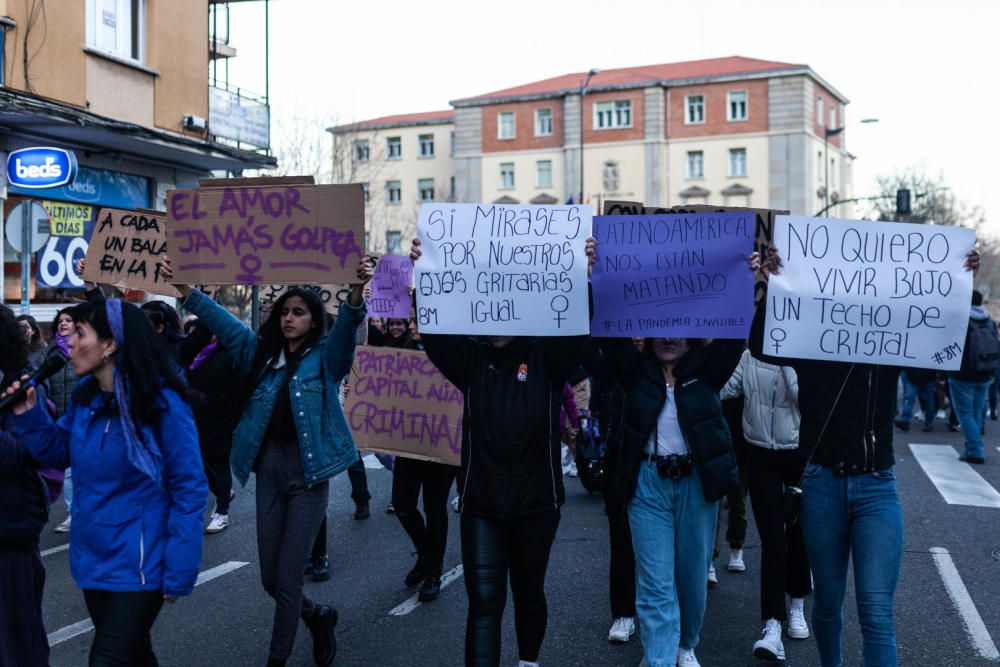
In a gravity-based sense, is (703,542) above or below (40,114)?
below

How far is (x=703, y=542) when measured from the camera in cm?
455

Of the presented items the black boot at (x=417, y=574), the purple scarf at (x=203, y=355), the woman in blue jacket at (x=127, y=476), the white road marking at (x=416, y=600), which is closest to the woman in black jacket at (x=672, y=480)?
the woman in blue jacket at (x=127, y=476)

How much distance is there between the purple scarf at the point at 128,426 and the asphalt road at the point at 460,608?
2.02 meters

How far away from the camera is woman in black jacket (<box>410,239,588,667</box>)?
4387mm

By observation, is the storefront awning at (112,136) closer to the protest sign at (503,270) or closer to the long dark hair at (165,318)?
the long dark hair at (165,318)

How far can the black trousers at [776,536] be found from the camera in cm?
543

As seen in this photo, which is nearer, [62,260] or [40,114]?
[40,114]

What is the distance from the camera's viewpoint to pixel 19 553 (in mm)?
3857

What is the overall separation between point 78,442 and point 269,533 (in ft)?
4.49

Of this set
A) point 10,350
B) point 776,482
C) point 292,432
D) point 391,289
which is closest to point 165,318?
point 391,289

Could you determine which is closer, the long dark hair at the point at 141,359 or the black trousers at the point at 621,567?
the long dark hair at the point at 141,359

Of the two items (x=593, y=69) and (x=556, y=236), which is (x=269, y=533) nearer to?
(x=556, y=236)

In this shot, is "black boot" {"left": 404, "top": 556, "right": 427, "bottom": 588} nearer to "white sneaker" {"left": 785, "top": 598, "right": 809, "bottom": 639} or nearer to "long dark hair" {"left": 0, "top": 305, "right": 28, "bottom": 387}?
"white sneaker" {"left": 785, "top": 598, "right": 809, "bottom": 639}

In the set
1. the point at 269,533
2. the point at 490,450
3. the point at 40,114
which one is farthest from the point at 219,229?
the point at 40,114
